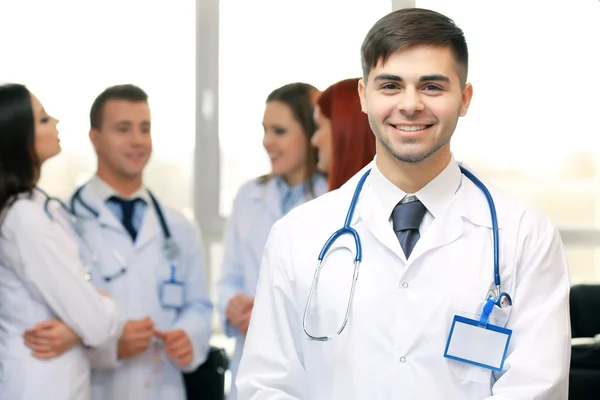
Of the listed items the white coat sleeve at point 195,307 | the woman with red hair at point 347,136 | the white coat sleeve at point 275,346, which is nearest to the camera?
the white coat sleeve at point 275,346

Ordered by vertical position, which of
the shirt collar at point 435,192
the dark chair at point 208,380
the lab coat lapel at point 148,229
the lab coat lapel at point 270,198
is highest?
the shirt collar at point 435,192

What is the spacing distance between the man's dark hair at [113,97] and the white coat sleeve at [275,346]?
182 cm

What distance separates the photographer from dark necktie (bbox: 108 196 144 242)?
291cm

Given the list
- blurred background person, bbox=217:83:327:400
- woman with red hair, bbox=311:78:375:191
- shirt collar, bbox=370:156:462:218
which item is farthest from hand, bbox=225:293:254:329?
shirt collar, bbox=370:156:462:218

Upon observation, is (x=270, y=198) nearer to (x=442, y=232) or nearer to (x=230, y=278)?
(x=230, y=278)

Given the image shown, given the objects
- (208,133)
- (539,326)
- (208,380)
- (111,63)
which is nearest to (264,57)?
(208,133)

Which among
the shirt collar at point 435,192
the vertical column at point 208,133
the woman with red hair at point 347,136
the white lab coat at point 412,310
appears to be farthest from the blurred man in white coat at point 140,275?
the shirt collar at point 435,192

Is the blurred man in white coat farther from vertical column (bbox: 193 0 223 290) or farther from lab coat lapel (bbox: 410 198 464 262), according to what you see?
lab coat lapel (bbox: 410 198 464 262)

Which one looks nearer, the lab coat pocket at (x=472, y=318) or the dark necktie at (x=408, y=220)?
the lab coat pocket at (x=472, y=318)

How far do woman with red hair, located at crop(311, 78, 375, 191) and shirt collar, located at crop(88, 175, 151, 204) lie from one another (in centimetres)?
84

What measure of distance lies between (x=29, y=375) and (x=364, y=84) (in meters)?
1.42

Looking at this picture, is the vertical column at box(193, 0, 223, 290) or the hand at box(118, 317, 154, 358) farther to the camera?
the vertical column at box(193, 0, 223, 290)

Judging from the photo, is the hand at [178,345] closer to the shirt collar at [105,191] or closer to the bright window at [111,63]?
the shirt collar at [105,191]

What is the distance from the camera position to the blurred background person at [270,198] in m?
2.97
